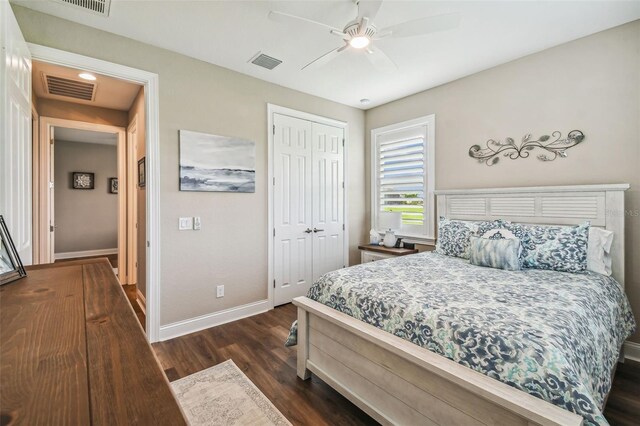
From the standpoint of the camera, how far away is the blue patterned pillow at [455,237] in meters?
2.94

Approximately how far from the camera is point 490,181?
129 inches

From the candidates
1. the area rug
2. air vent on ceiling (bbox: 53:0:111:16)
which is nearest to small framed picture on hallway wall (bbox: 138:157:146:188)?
air vent on ceiling (bbox: 53:0:111:16)

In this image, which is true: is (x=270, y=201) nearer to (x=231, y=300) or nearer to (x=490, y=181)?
(x=231, y=300)

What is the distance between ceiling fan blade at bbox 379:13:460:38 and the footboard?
1923 millimetres

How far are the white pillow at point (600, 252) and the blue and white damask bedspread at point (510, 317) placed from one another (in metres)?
0.15

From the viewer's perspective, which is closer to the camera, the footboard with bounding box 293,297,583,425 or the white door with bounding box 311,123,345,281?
the footboard with bounding box 293,297,583,425

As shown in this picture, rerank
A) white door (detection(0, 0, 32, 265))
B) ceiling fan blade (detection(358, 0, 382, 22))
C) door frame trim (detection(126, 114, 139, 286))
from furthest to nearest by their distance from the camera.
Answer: door frame trim (detection(126, 114, 139, 286)) < ceiling fan blade (detection(358, 0, 382, 22)) < white door (detection(0, 0, 32, 265))

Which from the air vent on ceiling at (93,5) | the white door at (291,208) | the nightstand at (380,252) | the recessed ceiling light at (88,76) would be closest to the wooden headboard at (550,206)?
the nightstand at (380,252)

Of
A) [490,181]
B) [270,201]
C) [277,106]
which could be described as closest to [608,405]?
[490,181]

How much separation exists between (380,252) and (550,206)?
1.79 metres

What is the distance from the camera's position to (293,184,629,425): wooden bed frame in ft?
4.04

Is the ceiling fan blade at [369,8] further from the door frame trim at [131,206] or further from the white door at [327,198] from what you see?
the door frame trim at [131,206]

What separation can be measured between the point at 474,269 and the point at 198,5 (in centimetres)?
290

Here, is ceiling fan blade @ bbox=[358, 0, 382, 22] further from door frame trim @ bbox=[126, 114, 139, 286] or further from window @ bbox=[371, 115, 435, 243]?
door frame trim @ bbox=[126, 114, 139, 286]
